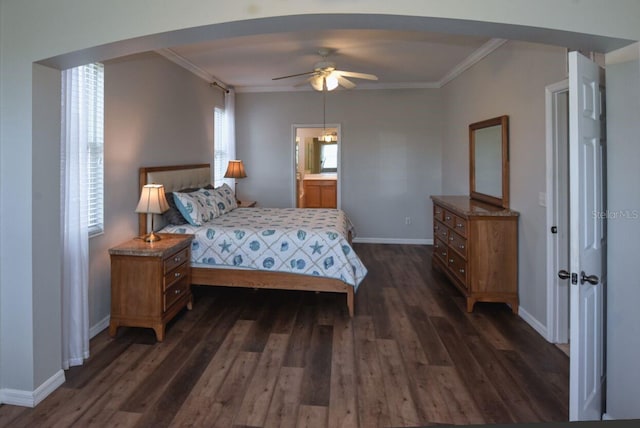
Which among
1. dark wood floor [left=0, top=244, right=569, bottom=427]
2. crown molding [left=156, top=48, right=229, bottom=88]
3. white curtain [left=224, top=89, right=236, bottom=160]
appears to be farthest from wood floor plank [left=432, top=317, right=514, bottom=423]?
white curtain [left=224, top=89, right=236, bottom=160]

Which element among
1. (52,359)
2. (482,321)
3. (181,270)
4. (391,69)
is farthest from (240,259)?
(391,69)

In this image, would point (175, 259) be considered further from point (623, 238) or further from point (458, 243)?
point (623, 238)

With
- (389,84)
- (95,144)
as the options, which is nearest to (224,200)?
(95,144)

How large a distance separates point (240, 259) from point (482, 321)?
7.46 ft

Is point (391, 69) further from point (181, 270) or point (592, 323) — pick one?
point (592, 323)

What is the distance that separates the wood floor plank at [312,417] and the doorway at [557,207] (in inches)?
79.4

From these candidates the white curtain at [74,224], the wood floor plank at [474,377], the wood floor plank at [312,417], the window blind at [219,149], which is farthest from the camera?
the window blind at [219,149]

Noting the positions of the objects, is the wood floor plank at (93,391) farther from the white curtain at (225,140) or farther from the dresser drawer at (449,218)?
the white curtain at (225,140)

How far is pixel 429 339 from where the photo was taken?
3.17 meters

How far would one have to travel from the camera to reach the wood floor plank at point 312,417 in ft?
6.96

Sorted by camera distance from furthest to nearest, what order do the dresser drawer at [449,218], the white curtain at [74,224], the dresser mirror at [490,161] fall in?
1. the dresser drawer at [449,218]
2. the dresser mirror at [490,161]
3. the white curtain at [74,224]

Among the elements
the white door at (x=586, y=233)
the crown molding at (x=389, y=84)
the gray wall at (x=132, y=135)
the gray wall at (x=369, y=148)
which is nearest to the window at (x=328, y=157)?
the gray wall at (x=369, y=148)

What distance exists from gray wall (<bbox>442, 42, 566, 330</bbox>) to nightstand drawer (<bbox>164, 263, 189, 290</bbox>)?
308 centimetres

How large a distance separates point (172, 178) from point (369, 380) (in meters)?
3.11
